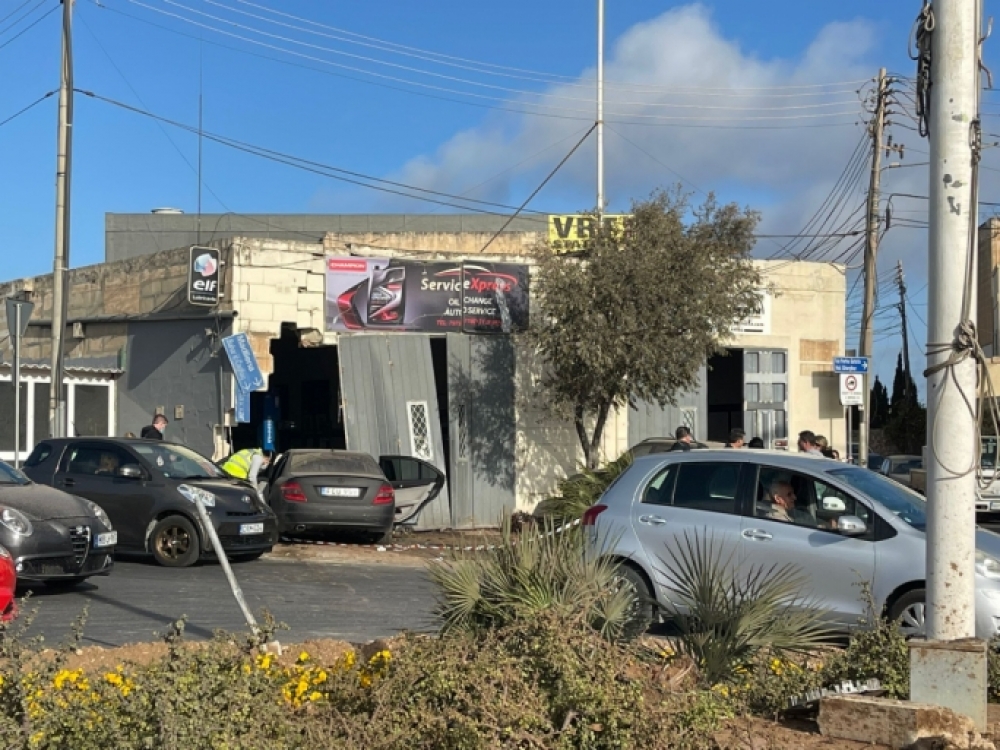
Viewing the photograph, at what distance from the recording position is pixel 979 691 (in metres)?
5.80

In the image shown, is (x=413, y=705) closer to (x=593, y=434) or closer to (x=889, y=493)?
(x=889, y=493)

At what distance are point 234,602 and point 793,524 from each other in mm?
5479

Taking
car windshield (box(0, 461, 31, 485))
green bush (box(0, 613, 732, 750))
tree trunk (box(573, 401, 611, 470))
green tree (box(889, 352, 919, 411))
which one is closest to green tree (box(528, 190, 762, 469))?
tree trunk (box(573, 401, 611, 470))

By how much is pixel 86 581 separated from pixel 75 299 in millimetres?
12674

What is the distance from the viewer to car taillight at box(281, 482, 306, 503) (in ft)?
56.9

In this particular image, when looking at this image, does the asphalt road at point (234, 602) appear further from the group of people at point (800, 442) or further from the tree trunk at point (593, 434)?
the tree trunk at point (593, 434)

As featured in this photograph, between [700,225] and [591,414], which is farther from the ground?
[700,225]

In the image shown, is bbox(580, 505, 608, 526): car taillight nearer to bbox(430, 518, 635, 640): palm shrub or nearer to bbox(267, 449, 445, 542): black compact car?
bbox(430, 518, 635, 640): palm shrub

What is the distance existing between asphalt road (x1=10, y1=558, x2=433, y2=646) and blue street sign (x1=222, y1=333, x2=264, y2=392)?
5924mm

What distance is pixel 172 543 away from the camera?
48.9 feet

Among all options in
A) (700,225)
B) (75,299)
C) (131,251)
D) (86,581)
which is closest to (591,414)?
(700,225)

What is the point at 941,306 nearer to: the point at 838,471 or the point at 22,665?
the point at 838,471

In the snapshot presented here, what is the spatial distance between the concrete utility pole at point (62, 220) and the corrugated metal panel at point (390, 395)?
199 inches

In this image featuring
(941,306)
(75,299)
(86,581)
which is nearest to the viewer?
(941,306)
